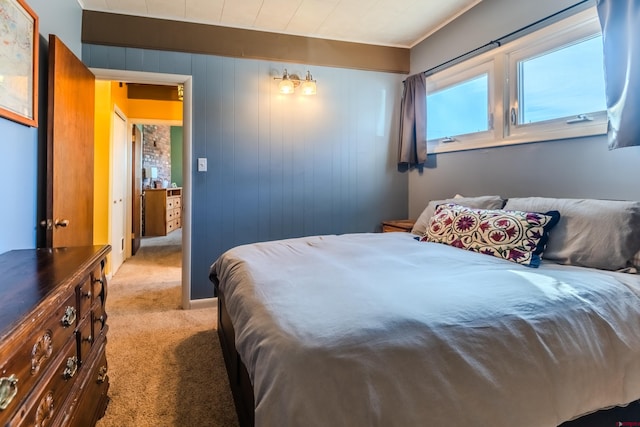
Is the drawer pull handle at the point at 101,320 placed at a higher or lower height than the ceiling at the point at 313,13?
lower

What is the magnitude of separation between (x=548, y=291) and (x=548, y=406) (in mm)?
404

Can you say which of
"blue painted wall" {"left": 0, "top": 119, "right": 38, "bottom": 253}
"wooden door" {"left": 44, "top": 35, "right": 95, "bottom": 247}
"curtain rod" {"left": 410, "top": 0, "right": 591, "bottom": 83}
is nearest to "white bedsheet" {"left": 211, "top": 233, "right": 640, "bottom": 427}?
"blue painted wall" {"left": 0, "top": 119, "right": 38, "bottom": 253}

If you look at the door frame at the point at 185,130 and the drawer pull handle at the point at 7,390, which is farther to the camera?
the door frame at the point at 185,130

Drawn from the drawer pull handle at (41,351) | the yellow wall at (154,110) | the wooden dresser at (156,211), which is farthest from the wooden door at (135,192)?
the drawer pull handle at (41,351)

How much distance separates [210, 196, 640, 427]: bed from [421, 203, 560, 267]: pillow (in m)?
0.12

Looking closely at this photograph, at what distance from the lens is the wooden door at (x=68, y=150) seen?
1.89 m

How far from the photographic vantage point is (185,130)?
289cm

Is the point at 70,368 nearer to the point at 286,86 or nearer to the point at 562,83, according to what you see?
the point at 286,86

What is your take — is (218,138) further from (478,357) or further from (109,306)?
(478,357)

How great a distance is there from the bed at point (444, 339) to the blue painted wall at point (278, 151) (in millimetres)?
1553

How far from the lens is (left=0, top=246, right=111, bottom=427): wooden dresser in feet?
2.37

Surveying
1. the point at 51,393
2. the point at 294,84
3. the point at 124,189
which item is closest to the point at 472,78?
the point at 294,84

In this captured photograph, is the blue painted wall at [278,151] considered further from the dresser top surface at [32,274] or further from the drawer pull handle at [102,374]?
the dresser top surface at [32,274]

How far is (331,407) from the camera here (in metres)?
0.76
